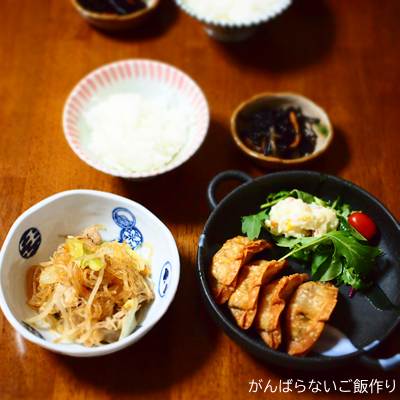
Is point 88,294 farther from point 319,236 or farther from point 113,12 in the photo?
point 113,12

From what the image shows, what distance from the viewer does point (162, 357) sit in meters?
1.48

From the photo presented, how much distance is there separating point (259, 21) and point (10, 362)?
158 centimetres

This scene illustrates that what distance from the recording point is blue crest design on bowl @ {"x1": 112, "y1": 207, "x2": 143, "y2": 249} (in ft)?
5.18

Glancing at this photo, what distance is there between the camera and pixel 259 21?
2084 millimetres

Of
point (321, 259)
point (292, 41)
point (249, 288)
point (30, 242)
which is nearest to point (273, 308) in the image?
point (249, 288)

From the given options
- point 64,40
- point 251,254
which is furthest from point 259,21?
point 251,254

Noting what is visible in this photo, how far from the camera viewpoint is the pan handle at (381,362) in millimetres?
1328

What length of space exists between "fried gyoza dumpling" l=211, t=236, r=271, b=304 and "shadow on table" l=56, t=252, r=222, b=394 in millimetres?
144

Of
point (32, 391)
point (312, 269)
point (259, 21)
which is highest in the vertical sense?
point (259, 21)

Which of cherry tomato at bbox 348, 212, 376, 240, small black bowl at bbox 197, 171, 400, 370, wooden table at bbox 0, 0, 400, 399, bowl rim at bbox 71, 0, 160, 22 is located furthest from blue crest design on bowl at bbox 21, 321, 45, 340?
bowl rim at bbox 71, 0, 160, 22

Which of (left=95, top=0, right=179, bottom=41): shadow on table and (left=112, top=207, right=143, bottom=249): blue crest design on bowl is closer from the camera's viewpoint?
(left=112, top=207, right=143, bottom=249): blue crest design on bowl

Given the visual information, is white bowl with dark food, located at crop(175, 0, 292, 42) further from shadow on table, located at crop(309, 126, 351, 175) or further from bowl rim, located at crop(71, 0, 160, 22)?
shadow on table, located at crop(309, 126, 351, 175)

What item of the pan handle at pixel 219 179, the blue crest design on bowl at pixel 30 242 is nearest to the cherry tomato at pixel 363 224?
the pan handle at pixel 219 179

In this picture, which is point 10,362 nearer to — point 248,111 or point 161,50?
point 248,111
